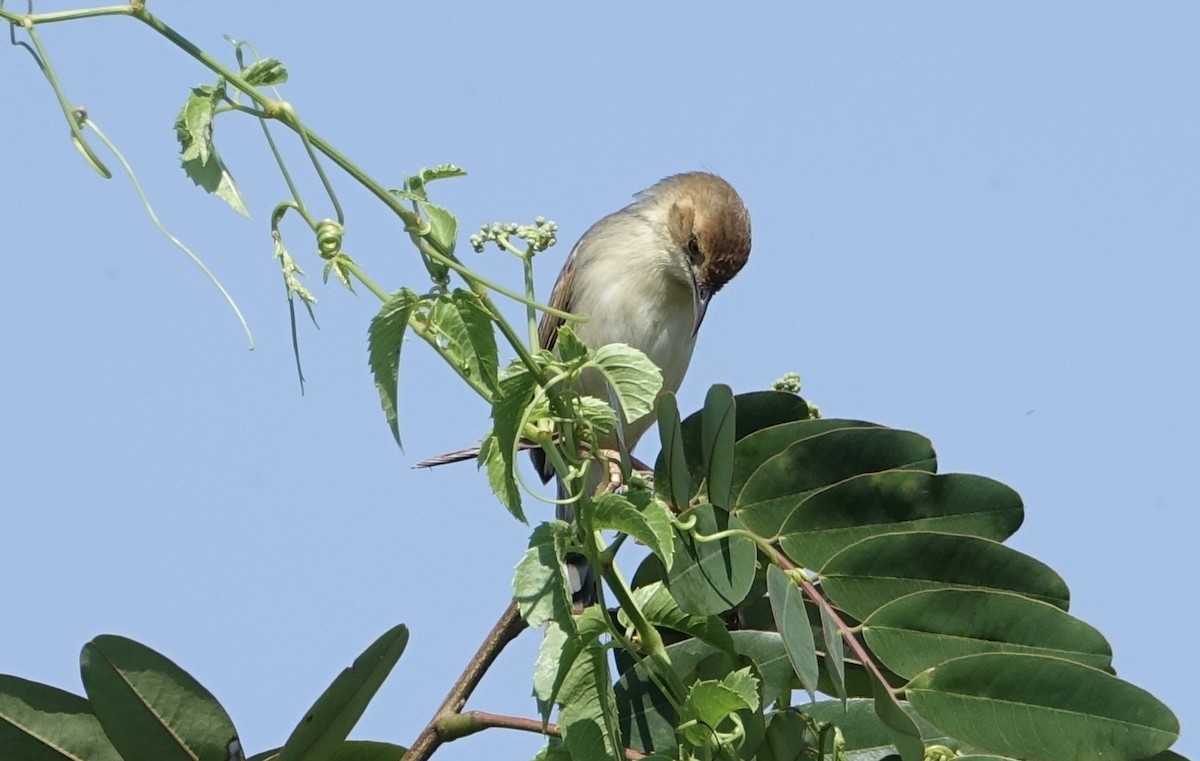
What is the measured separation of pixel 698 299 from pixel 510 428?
468 cm

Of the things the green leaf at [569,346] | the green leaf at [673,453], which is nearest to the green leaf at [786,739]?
the green leaf at [673,453]

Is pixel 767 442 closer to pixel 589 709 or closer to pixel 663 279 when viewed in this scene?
pixel 589 709

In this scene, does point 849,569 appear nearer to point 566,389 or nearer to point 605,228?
point 566,389

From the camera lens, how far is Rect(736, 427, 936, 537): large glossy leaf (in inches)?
94.3

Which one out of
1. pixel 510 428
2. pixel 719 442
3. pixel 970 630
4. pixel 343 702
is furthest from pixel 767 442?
pixel 343 702

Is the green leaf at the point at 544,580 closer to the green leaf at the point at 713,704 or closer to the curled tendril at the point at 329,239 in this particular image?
the green leaf at the point at 713,704

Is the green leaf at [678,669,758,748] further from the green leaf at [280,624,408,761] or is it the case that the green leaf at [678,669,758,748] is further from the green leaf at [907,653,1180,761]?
the green leaf at [280,624,408,761]

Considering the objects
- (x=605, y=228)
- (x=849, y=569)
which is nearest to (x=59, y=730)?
(x=849, y=569)

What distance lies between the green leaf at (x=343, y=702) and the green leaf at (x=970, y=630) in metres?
0.79

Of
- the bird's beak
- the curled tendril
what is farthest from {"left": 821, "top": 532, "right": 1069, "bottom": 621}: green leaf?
the bird's beak

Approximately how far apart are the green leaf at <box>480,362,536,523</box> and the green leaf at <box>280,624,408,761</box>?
465 mm

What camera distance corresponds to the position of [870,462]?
2408mm

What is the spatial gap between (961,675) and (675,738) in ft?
1.52

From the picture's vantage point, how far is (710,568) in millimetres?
2162
